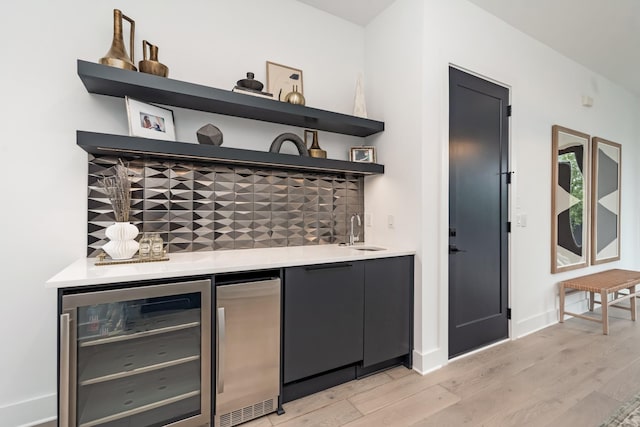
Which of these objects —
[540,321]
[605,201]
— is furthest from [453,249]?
[605,201]

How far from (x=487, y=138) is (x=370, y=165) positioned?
1168 millimetres

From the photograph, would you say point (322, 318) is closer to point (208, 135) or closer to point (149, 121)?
point (208, 135)

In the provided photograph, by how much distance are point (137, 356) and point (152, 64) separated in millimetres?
1704

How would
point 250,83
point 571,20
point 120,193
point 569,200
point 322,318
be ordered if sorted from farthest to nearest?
1. point 569,200
2. point 571,20
3. point 250,83
4. point 322,318
5. point 120,193

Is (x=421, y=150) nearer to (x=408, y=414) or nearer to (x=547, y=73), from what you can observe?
(x=408, y=414)

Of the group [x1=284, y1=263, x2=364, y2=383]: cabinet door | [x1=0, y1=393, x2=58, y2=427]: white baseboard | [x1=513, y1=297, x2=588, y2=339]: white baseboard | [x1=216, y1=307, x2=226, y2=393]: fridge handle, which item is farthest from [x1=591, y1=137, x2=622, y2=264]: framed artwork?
[x1=0, y1=393, x2=58, y2=427]: white baseboard

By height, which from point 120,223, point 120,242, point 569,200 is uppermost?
point 569,200

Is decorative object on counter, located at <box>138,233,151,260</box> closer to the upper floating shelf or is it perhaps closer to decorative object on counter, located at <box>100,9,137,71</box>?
the upper floating shelf

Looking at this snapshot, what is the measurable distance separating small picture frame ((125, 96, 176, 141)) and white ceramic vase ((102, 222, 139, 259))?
1.91ft

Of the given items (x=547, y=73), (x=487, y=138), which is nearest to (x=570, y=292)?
(x=487, y=138)

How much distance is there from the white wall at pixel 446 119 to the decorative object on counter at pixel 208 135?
1470mm

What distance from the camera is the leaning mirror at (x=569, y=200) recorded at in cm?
329

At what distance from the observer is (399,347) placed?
7.50ft

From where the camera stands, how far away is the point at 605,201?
13.2 ft
